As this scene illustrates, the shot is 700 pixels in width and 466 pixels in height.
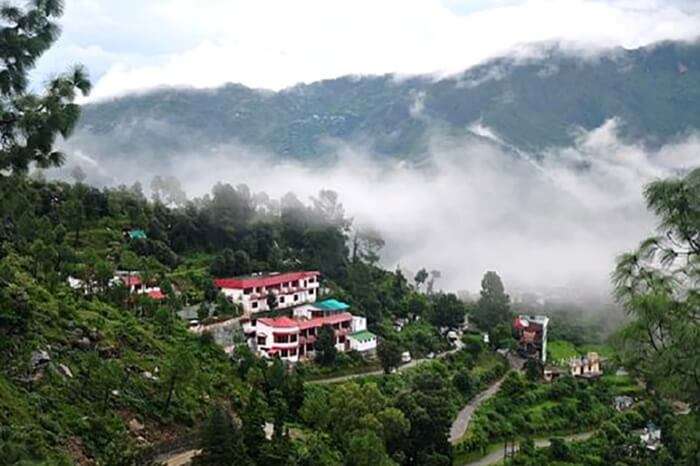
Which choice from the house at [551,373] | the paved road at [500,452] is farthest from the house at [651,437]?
the house at [551,373]

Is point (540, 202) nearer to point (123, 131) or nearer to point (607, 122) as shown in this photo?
point (607, 122)

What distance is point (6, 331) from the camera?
19.2m

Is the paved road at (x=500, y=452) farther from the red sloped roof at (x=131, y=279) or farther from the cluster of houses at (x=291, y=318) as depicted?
the red sloped roof at (x=131, y=279)

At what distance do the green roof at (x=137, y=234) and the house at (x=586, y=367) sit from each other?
83.0ft

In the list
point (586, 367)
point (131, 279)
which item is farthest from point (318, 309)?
point (586, 367)

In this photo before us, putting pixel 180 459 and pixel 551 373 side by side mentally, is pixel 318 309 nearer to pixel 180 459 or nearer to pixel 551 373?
pixel 551 373

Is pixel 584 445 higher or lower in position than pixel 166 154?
lower

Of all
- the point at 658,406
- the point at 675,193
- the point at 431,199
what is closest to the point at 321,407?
the point at 675,193

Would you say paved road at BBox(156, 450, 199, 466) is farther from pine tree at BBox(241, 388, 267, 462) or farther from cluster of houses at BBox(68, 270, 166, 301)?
cluster of houses at BBox(68, 270, 166, 301)

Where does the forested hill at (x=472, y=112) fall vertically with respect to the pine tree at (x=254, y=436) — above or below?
above

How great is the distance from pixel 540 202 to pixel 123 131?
79070 millimetres

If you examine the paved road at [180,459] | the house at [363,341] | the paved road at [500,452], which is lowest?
the paved road at [500,452]

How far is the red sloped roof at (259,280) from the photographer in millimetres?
37750

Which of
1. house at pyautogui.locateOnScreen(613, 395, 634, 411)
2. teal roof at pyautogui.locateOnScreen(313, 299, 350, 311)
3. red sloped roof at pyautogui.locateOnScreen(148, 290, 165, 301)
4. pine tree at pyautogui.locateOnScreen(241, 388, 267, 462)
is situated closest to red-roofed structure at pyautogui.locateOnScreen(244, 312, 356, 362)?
teal roof at pyautogui.locateOnScreen(313, 299, 350, 311)
